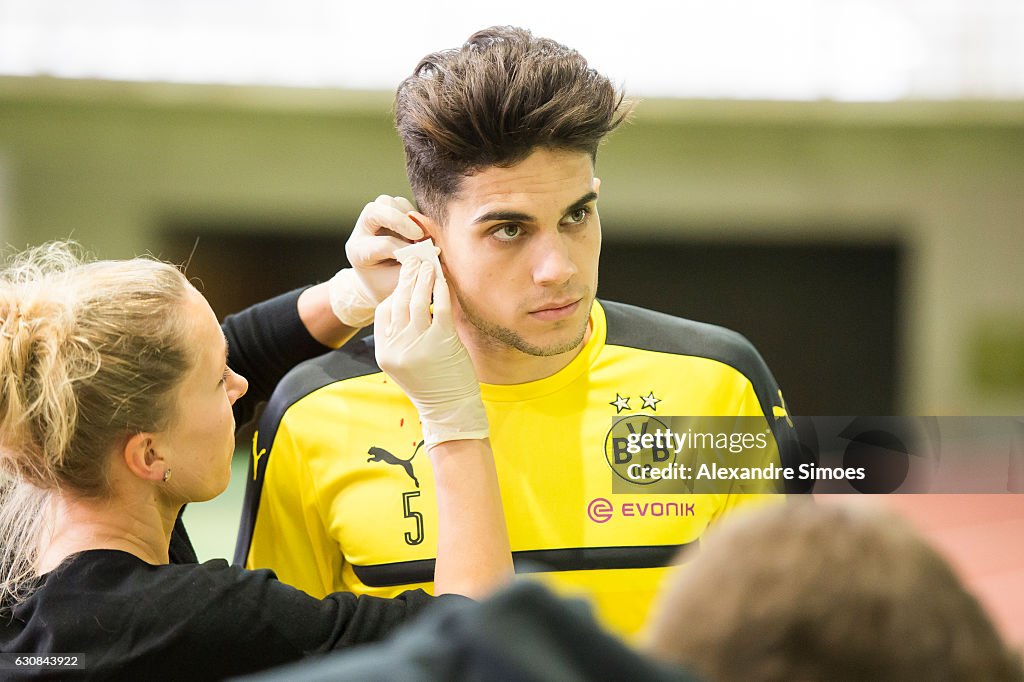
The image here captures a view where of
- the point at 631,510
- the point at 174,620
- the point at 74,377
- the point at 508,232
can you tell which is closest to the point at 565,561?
the point at 631,510

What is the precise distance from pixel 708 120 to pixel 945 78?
157 centimetres

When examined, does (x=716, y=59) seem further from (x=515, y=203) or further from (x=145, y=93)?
(x=515, y=203)

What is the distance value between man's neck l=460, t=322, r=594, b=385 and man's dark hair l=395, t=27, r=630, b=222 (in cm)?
23

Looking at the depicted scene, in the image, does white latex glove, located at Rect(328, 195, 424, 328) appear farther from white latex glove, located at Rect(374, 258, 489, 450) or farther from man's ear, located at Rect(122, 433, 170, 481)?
man's ear, located at Rect(122, 433, 170, 481)

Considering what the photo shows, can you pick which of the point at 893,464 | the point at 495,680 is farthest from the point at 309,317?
the point at 495,680

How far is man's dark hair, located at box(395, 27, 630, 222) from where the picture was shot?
63.6 inches

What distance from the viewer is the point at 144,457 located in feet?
4.50

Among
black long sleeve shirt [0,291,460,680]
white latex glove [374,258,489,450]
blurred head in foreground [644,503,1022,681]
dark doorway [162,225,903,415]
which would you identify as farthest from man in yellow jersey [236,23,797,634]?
dark doorway [162,225,903,415]

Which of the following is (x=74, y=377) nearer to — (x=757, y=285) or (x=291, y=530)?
(x=291, y=530)

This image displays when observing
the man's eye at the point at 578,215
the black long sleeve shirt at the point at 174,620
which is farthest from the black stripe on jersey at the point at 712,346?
the black long sleeve shirt at the point at 174,620

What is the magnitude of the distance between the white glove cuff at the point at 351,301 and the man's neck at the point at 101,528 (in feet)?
1.65

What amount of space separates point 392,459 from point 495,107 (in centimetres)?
58

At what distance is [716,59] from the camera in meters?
6.88

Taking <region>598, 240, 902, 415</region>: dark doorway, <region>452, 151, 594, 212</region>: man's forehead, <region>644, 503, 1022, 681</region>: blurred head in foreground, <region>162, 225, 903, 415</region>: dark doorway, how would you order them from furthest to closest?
<region>598, 240, 902, 415</region>: dark doorway → <region>162, 225, 903, 415</region>: dark doorway → <region>452, 151, 594, 212</region>: man's forehead → <region>644, 503, 1022, 681</region>: blurred head in foreground
